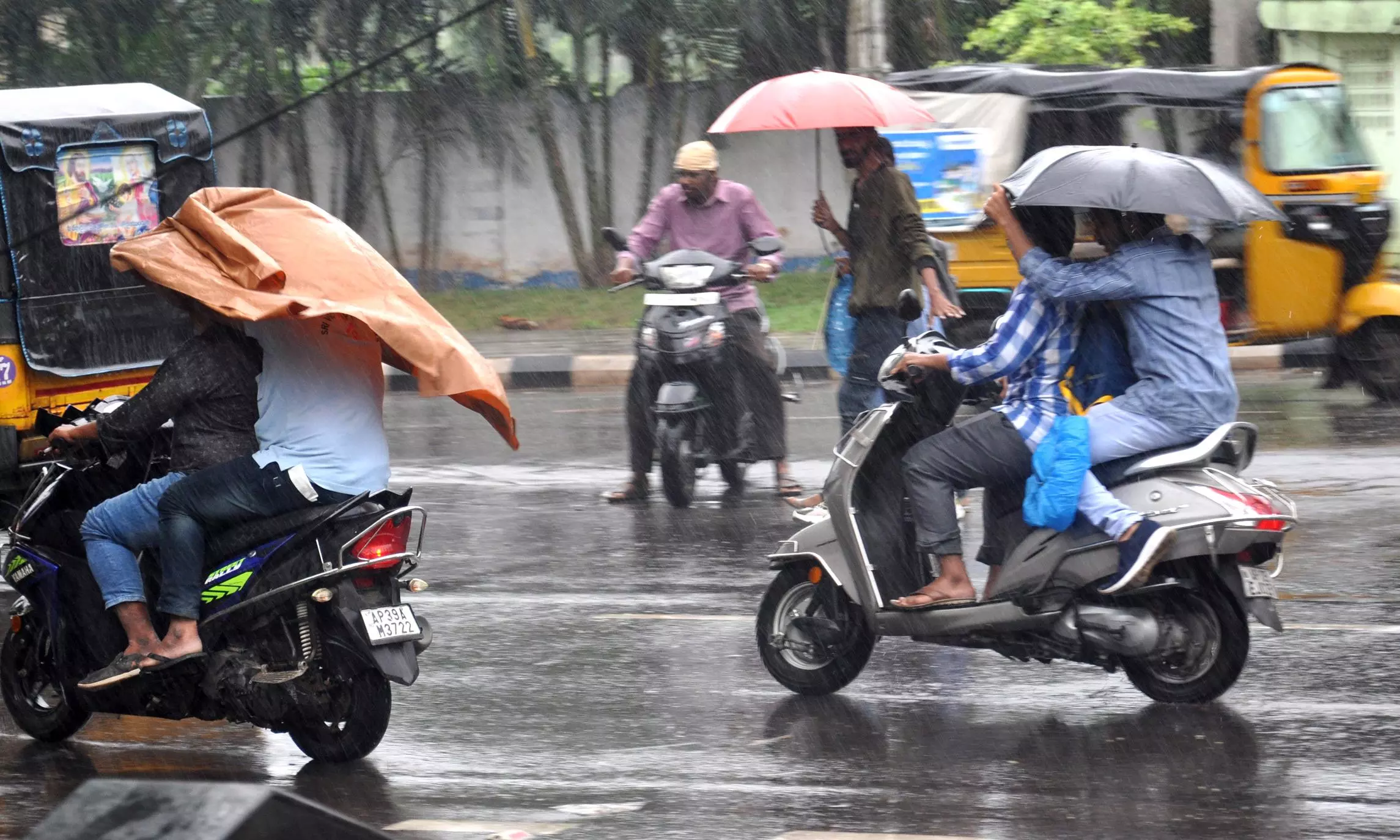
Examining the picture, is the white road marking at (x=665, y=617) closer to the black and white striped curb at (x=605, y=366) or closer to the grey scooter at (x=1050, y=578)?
the grey scooter at (x=1050, y=578)

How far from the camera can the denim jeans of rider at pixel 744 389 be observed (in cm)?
991

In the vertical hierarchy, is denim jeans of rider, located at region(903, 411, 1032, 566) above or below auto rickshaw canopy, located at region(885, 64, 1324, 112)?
below

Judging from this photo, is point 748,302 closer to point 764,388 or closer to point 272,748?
point 764,388

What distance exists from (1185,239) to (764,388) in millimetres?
4373

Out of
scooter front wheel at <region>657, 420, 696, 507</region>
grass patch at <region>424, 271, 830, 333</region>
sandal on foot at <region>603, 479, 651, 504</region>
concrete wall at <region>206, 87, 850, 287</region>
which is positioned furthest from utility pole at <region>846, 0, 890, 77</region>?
scooter front wheel at <region>657, 420, 696, 507</region>

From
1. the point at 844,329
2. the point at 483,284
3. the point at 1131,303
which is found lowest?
the point at 483,284

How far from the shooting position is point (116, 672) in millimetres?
5445

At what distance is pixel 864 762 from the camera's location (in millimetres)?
5246

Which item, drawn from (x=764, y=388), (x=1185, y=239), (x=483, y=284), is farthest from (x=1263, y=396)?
(x=483, y=284)

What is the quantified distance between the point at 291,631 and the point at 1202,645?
2.74 meters

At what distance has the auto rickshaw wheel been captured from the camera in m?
12.8

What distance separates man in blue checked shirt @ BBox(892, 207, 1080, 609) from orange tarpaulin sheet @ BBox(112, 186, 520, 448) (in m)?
1.34

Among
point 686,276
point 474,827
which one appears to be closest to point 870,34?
point 686,276

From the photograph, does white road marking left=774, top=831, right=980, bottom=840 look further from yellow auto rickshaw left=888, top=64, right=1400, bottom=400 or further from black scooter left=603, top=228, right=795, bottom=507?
yellow auto rickshaw left=888, top=64, right=1400, bottom=400
